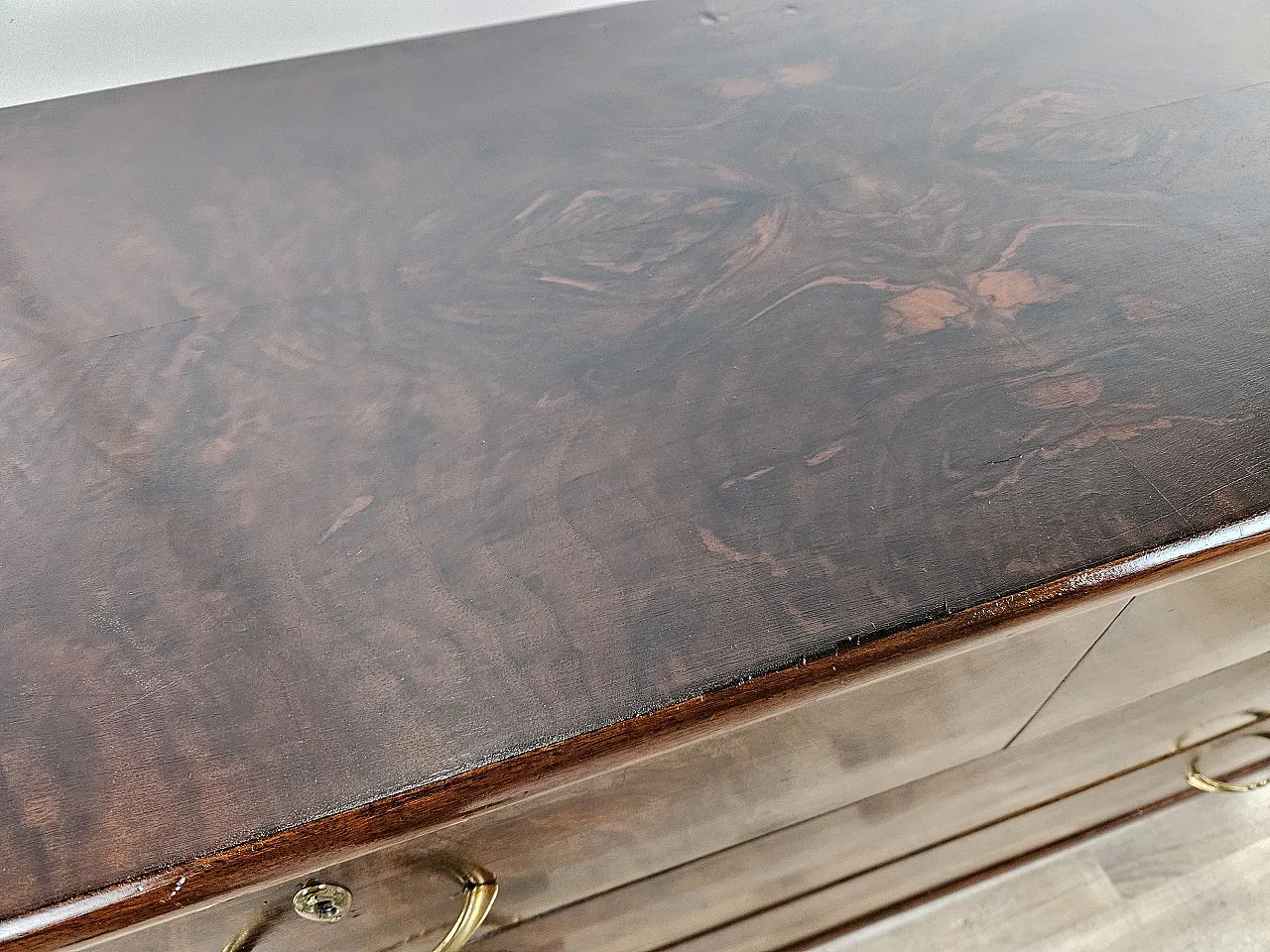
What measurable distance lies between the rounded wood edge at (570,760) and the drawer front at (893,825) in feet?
0.78

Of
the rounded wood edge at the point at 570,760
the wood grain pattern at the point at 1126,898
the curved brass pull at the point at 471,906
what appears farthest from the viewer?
the wood grain pattern at the point at 1126,898

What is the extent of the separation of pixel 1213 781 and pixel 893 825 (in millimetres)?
329

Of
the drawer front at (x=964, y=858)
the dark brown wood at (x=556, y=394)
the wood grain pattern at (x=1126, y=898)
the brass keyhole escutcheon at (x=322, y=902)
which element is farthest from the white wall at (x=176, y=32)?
the wood grain pattern at (x=1126, y=898)

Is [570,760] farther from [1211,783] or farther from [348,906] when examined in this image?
[1211,783]

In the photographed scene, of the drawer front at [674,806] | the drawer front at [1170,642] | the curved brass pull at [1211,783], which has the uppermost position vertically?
the drawer front at [1170,642]

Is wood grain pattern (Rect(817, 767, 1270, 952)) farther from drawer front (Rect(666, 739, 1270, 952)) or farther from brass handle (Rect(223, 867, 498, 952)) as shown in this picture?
brass handle (Rect(223, 867, 498, 952))

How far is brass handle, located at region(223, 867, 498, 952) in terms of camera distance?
40 centimetres

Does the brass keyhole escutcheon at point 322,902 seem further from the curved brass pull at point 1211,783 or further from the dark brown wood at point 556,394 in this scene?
the curved brass pull at point 1211,783

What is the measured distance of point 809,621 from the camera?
39cm

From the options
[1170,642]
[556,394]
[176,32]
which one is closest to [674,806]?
[556,394]

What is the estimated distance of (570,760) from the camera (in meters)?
0.37

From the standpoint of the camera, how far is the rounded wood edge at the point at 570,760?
0.33 metres

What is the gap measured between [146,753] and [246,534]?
97 millimetres

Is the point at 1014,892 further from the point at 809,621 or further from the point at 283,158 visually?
the point at 283,158
